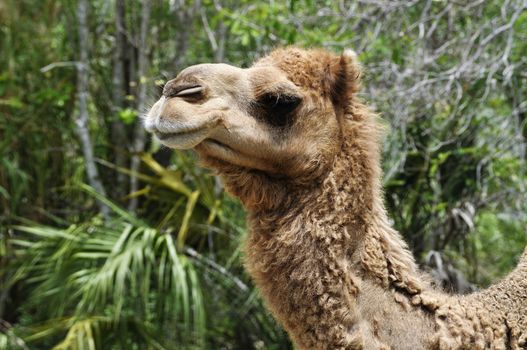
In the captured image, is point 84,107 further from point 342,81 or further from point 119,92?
point 342,81

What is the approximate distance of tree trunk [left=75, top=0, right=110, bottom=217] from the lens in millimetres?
7086

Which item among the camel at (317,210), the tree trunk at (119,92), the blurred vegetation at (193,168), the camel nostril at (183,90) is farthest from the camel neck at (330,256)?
the tree trunk at (119,92)

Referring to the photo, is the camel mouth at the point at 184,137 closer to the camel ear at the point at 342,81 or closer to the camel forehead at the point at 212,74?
the camel forehead at the point at 212,74

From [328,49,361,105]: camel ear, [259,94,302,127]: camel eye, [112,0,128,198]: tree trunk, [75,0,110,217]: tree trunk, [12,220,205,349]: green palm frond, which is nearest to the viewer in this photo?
[259,94,302,127]: camel eye

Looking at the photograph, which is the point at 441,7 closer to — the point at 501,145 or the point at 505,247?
the point at 501,145

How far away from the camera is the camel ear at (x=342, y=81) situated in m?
2.61

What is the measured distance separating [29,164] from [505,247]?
15.7 ft

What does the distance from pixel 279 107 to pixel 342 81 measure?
0.26 metres

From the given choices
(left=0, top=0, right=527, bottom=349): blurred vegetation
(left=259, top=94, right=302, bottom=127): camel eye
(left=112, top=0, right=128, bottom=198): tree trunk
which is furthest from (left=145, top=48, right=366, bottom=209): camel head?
(left=112, top=0, right=128, bottom=198): tree trunk

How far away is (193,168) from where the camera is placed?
21.7ft

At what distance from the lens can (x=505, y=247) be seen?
7.58m

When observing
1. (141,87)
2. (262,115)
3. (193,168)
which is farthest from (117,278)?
(262,115)

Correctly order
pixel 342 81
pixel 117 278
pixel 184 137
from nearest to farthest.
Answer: pixel 184 137, pixel 342 81, pixel 117 278

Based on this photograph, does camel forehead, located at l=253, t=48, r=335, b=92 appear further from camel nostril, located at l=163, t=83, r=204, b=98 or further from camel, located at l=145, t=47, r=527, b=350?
camel nostril, located at l=163, t=83, r=204, b=98
